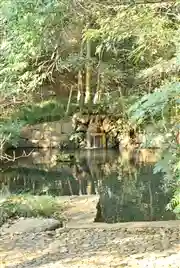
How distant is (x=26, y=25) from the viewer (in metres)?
2.89

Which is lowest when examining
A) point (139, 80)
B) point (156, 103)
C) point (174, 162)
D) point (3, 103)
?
point (174, 162)

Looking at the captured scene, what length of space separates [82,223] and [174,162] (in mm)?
1065

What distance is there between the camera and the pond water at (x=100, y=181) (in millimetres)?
5527

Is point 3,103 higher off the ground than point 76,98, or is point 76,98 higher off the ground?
point 76,98

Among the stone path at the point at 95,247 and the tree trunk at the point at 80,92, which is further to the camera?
the tree trunk at the point at 80,92

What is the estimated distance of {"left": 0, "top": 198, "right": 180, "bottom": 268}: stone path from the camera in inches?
106

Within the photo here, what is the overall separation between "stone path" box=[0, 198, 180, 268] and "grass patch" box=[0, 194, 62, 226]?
51 cm

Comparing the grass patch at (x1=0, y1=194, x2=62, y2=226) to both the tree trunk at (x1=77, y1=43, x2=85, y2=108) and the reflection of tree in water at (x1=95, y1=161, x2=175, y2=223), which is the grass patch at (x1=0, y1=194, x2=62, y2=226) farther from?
the tree trunk at (x1=77, y1=43, x2=85, y2=108)

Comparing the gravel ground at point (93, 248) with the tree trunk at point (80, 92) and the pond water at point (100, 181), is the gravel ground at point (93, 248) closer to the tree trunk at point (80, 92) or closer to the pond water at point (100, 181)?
the pond water at point (100, 181)

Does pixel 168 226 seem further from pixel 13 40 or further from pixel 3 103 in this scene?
pixel 3 103

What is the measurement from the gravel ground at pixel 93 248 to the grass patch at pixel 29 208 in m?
0.64

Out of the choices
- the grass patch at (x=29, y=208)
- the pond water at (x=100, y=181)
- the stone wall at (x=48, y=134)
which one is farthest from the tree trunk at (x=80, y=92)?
the grass patch at (x=29, y=208)

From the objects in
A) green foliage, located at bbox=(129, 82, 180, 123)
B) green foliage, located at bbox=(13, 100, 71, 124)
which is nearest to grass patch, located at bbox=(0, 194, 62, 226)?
green foliage, located at bbox=(129, 82, 180, 123)

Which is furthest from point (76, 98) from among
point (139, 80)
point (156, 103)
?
point (156, 103)
